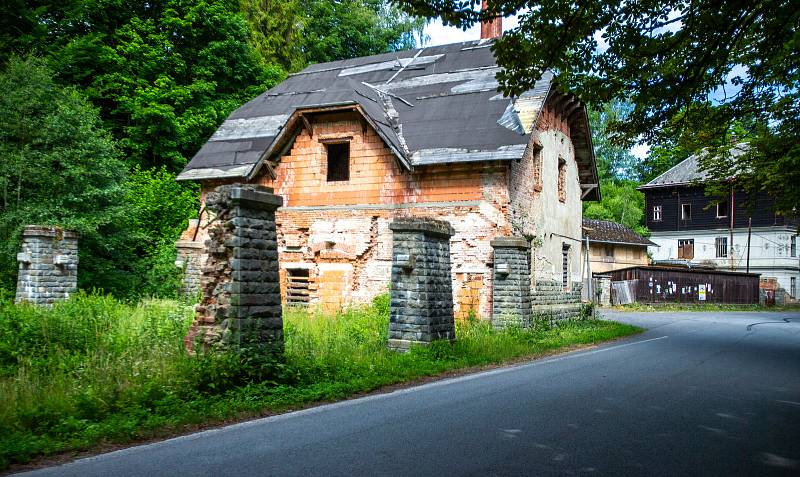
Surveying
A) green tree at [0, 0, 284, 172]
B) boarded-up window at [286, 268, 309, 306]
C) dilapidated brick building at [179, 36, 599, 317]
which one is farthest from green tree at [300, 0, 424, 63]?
boarded-up window at [286, 268, 309, 306]

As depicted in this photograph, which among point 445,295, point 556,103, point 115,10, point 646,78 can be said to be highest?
point 115,10

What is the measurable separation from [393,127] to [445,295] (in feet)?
27.6

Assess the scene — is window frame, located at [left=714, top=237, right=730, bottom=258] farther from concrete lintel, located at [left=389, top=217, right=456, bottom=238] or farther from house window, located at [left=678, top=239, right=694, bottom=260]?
concrete lintel, located at [left=389, top=217, right=456, bottom=238]

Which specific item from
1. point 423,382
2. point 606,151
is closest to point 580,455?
point 423,382

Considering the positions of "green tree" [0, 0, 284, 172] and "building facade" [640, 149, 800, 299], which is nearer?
"green tree" [0, 0, 284, 172]

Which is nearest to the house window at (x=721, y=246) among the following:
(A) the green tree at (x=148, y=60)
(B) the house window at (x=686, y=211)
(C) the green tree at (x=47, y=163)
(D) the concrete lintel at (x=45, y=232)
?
(B) the house window at (x=686, y=211)

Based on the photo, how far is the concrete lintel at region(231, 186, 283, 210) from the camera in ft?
27.1

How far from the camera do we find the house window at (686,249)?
1970 inches

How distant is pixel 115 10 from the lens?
27062mm

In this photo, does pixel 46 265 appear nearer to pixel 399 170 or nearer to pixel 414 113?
pixel 399 170

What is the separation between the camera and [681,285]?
3753 cm

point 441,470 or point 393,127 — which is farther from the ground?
point 393,127

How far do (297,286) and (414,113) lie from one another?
6.68m

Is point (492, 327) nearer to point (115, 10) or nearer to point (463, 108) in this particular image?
point (463, 108)
